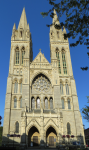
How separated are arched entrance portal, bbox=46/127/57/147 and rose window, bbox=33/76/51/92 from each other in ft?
29.5

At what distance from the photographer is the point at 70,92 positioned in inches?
1299

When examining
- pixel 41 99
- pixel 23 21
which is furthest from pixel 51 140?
pixel 23 21

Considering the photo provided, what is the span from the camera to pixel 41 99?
31.5 metres

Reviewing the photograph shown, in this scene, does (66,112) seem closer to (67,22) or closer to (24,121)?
(24,121)

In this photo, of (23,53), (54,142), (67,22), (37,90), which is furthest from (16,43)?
(67,22)

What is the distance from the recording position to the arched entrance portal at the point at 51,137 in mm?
27781

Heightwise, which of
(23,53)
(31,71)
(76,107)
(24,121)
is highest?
(23,53)

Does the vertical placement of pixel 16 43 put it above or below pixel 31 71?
above

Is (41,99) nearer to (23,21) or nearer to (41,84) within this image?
(41,84)

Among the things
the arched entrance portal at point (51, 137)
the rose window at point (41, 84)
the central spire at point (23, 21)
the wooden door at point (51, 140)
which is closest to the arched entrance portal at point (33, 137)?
the arched entrance portal at point (51, 137)

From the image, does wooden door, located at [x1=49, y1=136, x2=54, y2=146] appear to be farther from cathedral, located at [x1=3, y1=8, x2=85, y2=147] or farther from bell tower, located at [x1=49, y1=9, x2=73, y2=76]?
bell tower, located at [x1=49, y1=9, x2=73, y2=76]

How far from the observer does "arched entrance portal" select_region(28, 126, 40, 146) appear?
27.6 meters

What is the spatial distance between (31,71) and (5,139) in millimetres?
15651

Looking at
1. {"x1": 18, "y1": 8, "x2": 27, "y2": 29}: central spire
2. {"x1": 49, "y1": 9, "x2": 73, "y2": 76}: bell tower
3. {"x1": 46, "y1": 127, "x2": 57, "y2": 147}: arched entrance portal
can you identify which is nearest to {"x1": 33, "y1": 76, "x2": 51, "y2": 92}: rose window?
{"x1": 49, "y1": 9, "x2": 73, "y2": 76}: bell tower
